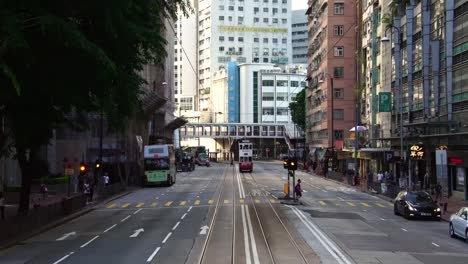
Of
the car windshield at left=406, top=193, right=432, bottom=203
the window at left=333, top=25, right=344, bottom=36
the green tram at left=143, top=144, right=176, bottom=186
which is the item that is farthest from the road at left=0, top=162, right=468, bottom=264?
the window at left=333, top=25, right=344, bottom=36

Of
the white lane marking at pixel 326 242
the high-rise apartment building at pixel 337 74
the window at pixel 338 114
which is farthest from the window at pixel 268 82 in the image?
the white lane marking at pixel 326 242

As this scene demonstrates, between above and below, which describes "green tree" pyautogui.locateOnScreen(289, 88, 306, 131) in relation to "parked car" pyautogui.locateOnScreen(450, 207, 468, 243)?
above

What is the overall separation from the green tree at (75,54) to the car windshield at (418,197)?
1634cm

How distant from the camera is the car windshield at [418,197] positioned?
1272 inches

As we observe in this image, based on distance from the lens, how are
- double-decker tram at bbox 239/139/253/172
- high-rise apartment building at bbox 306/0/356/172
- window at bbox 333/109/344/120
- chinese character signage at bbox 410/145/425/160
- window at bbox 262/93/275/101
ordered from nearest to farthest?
chinese character signage at bbox 410/145/425/160
high-rise apartment building at bbox 306/0/356/172
double-decker tram at bbox 239/139/253/172
window at bbox 333/109/344/120
window at bbox 262/93/275/101

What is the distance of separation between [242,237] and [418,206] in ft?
40.8

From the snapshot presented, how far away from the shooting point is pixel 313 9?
107750 mm

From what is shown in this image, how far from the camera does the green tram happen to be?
6044 centimetres

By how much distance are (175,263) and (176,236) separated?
655 centimetres

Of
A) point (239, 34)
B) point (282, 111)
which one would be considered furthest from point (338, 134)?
point (239, 34)

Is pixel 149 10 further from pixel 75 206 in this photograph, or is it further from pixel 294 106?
pixel 294 106

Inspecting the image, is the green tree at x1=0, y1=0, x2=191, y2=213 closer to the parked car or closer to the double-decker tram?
the parked car

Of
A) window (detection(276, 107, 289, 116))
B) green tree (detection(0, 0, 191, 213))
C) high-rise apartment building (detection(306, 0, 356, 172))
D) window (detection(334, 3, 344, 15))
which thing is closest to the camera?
green tree (detection(0, 0, 191, 213))

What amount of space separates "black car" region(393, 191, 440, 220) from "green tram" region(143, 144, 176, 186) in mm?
31690
